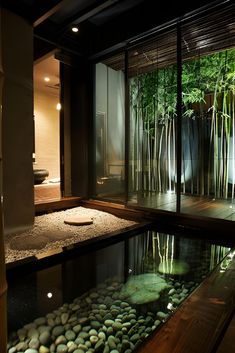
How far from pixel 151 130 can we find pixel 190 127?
2.48ft

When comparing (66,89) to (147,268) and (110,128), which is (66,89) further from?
(147,268)

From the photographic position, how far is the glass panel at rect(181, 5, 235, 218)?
3811 millimetres

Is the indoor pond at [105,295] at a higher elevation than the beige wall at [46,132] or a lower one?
lower

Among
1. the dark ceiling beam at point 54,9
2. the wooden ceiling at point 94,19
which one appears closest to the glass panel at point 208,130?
the wooden ceiling at point 94,19

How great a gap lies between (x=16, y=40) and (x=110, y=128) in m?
2.10

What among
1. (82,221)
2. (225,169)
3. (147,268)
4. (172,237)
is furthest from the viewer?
(225,169)

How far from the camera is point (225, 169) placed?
398 centimetres

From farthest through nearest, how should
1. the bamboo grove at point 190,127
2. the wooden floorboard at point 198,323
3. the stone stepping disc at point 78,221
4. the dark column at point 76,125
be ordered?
1. the dark column at point 76,125
2. the bamboo grove at point 190,127
3. the stone stepping disc at point 78,221
4. the wooden floorboard at point 198,323

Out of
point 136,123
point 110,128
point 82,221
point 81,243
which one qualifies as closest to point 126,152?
point 136,123

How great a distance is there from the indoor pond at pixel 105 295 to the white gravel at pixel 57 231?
279mm

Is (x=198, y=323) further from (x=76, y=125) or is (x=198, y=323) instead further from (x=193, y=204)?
(x=76, y=125)

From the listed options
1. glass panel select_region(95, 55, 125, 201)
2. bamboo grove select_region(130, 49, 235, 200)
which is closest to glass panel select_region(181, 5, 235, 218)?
bamboo grove select_region(130, 49, 235, 200)

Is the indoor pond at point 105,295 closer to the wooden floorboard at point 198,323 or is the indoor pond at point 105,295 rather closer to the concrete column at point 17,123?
the wooden floorboard at point 198,323

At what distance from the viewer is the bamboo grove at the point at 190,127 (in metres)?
3.90
